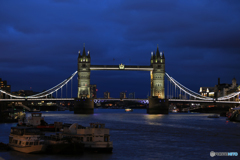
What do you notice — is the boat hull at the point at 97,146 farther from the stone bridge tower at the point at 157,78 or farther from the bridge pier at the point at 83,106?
the stone bridge tower at the point at 157,78

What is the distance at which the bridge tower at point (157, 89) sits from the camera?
118000 mm

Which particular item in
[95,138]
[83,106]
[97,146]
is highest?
[83,106]

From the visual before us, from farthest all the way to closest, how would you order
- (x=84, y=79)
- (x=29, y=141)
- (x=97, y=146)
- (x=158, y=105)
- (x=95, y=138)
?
(x=84, y=79), (x=158, y=105), (x=95, y=138), (x=97, y=146), (x=29, y=141)

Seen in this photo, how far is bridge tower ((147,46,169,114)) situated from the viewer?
118m

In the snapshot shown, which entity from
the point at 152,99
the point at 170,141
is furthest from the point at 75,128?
the point at 152,99

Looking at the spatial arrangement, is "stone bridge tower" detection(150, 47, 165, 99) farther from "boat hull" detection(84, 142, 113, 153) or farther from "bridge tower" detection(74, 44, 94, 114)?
"boat hull" detection(84, 142, 113, 153)

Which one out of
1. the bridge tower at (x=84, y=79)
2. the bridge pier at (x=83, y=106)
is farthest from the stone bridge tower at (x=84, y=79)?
the bridge pier at (x=83, y=106)

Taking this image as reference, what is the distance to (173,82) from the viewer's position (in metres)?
129

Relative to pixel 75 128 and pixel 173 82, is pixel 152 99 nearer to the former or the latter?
pixel 173 82

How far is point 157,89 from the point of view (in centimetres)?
12238

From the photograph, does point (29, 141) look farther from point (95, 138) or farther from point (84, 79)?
point (84, 79)

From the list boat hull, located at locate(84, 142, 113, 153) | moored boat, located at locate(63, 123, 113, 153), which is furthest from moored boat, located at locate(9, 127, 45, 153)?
boat hull, located at locate(84, 142, 113, 153)

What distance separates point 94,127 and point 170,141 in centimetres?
1263

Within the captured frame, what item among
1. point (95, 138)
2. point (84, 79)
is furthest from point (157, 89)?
point (95, 138)
